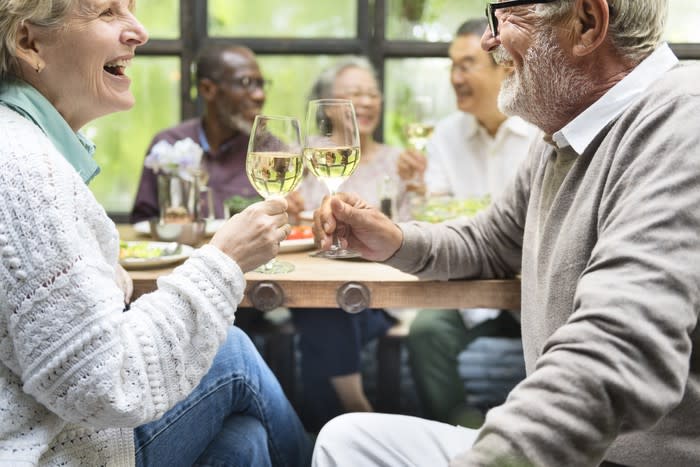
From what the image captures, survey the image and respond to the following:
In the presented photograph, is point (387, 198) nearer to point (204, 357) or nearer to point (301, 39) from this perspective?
point (204, 357)

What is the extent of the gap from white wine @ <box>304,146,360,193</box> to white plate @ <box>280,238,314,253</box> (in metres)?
0.44

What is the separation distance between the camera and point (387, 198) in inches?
95.4

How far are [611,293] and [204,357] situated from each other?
62cm

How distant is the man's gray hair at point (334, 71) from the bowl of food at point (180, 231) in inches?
53.4

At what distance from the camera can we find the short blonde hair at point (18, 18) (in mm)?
1290

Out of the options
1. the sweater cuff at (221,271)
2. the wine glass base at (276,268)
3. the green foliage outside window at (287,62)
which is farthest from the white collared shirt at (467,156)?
the sweater cuff at (221,271)

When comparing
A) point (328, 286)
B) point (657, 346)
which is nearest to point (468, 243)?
point (328, 286)

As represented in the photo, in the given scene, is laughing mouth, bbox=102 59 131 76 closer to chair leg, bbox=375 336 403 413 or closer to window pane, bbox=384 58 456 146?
chair leg, bbox=375 336 403 413

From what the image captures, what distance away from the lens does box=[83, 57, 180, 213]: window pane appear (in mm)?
3742

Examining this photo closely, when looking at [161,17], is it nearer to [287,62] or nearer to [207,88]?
[207,88]

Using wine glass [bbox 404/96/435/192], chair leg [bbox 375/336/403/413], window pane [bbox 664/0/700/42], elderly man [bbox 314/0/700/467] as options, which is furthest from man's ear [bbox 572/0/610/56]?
window pane [bbox 664/0/700/42]

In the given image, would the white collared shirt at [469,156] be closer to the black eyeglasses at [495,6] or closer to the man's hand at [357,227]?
the man's hand at [357,227]

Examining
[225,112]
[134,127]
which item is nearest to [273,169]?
[225,112]

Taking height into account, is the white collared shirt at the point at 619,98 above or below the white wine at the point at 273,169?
above
